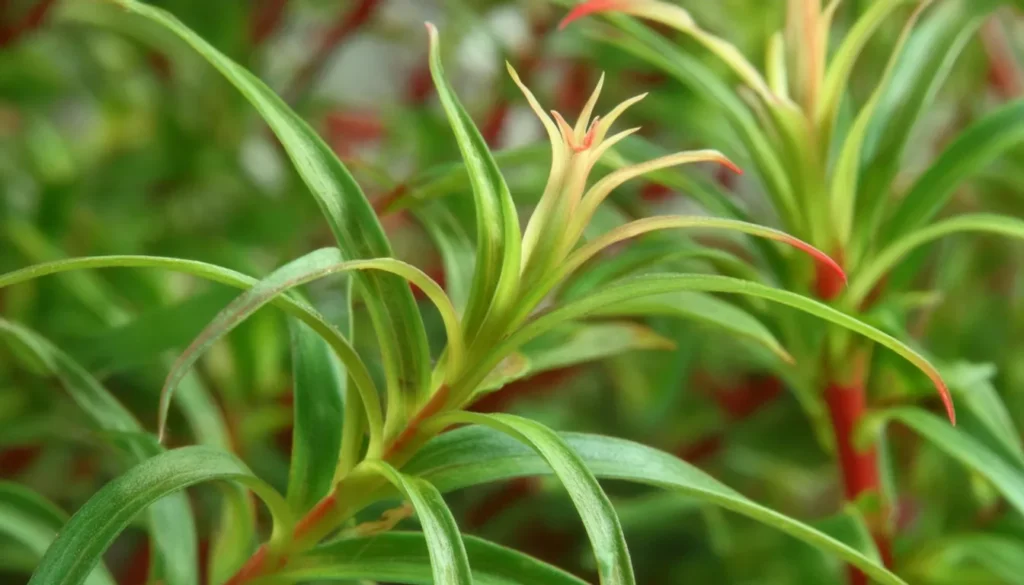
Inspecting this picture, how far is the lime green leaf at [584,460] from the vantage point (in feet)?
1.26

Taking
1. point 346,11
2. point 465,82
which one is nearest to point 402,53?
point 465,82

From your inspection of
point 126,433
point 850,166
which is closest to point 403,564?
point 126,433

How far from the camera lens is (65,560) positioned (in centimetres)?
33

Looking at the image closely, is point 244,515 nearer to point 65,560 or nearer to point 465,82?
point 65,560

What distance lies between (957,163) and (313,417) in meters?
0.39

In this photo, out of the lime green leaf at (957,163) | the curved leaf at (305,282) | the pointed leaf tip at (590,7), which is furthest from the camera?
the lime green leaf at (957,163)

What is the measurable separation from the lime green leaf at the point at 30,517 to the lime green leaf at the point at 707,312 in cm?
31

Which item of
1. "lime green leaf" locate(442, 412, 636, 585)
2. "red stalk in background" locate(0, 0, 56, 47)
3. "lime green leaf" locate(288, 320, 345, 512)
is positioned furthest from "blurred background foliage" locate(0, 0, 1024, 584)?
"lime green leaf" locate(442, 412, 636, 585)

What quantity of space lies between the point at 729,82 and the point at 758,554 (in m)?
0.45

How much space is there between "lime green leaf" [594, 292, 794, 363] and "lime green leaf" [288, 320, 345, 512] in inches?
5.5

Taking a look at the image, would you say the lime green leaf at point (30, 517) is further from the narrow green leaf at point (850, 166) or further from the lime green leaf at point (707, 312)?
the narrow green leaf at point (850, 166)

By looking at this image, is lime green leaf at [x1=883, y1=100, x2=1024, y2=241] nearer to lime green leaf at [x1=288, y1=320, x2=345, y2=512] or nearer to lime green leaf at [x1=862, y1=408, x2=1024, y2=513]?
lime green leaf at [x1=862, y1=408, x2=1024, y2=513]

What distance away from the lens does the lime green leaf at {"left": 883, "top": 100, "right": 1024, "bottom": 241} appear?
1.72ft

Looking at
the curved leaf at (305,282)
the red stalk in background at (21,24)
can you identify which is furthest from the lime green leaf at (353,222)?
the red stalk in background at (21,24)
